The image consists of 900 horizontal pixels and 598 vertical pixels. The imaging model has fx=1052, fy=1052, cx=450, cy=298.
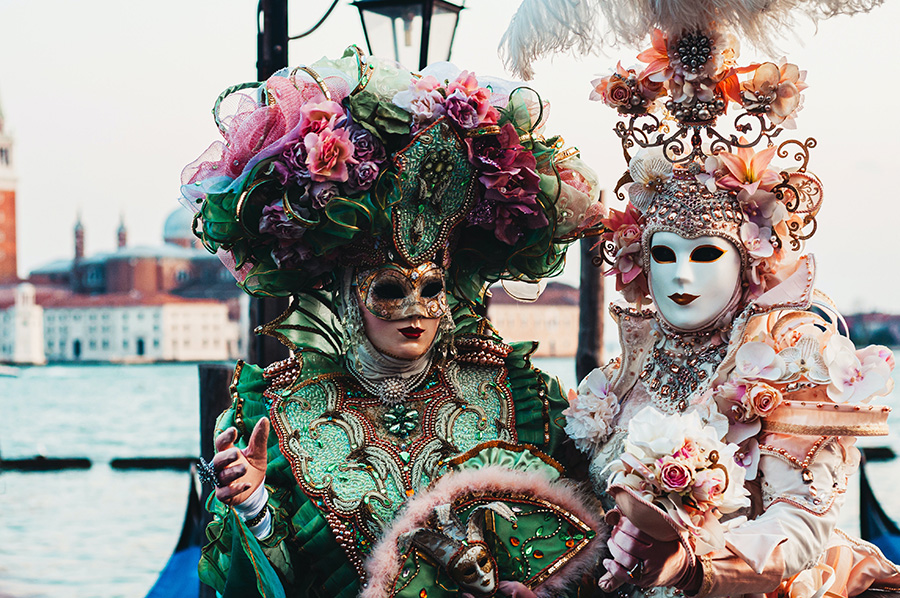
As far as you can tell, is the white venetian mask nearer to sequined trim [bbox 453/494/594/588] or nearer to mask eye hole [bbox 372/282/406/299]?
sequined trim [bbox 453/494/594/588]

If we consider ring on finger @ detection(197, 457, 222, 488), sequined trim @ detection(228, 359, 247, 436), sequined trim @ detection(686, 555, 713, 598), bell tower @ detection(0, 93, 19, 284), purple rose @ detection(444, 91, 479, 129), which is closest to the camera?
sequined trim @ detection(686, 555, 713, 598)

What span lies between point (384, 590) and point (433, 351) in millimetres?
758

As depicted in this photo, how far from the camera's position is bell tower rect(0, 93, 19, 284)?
6412 centimetres

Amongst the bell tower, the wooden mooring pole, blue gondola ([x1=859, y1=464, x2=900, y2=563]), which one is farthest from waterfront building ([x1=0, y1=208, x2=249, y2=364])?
blue gondola ([x1=859, y1=464, x2=900, y2=563])

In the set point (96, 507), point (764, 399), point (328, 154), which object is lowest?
point (96, 507)

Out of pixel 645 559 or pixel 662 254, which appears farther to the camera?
pixel 662 254

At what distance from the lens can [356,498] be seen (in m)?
2.88

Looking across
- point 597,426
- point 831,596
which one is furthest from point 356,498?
point 831,596

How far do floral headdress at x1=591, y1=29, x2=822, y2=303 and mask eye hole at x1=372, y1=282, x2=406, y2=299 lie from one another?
624 mm

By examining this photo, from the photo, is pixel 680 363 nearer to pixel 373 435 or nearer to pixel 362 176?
pixel 373 435

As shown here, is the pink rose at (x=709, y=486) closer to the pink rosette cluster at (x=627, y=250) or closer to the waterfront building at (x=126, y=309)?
the pink rosette cluster at (x=627, y=250)

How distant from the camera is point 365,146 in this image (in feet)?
9.34

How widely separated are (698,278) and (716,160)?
1.08 feet

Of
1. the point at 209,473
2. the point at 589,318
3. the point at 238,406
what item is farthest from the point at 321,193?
the point at 589,318
